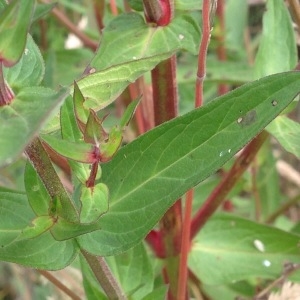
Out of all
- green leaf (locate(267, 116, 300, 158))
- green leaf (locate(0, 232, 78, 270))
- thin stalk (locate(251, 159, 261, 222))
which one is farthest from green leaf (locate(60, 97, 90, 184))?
thin stalk (locate(251, 159, 261, 222))

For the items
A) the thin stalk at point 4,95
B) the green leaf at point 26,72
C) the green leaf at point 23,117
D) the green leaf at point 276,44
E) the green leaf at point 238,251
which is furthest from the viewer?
the green leaf at point 238,251

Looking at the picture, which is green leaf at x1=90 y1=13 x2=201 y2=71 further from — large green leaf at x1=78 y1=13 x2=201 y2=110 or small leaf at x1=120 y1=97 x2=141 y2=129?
small leaf at x1=120 y1=97 x2=141 y2=129

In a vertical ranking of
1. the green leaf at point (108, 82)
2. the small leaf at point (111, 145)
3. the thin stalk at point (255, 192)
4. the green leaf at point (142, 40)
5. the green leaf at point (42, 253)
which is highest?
the thin stalk at point (255, 192)

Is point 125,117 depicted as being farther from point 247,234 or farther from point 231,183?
point 247,234

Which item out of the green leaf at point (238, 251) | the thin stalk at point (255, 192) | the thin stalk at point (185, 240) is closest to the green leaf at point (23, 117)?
the thin stalk at point (185, 240)

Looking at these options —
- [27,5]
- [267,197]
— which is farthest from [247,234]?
[27,5]

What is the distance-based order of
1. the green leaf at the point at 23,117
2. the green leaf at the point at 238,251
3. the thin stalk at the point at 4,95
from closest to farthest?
1. the green leaf at the point at 23,117
2. the thin stalk at the point at 4,95
3. the green leaf at the point at 238,251

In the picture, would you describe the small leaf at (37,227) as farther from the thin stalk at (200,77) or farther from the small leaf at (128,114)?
the thin stalk at (200,77)
